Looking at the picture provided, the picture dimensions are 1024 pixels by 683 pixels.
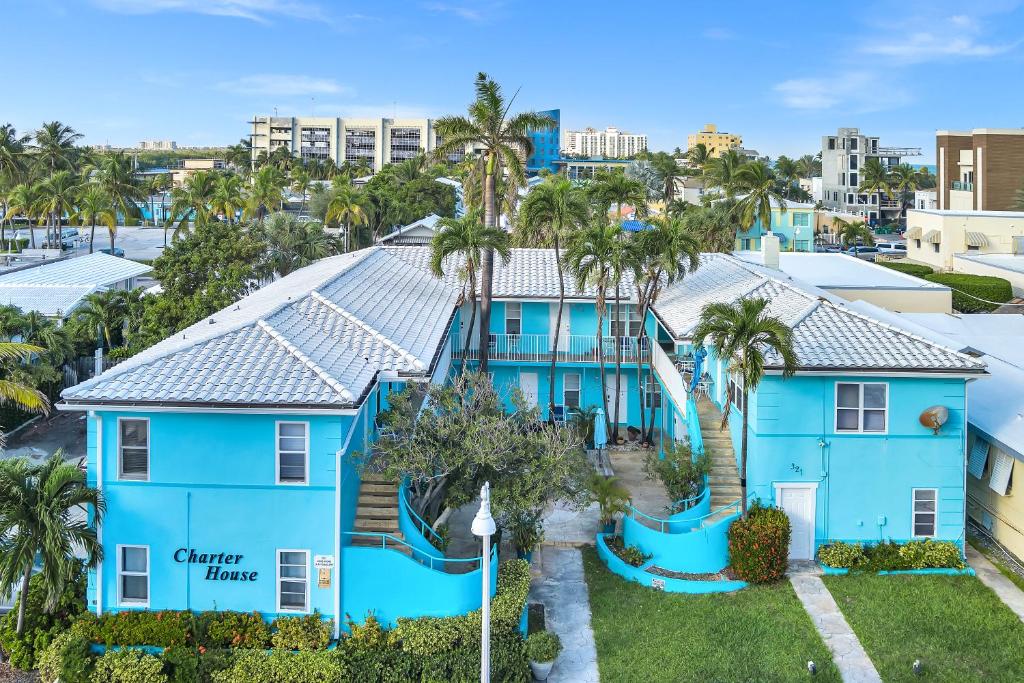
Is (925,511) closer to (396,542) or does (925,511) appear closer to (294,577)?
(396,542)

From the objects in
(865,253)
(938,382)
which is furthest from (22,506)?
(865,253)

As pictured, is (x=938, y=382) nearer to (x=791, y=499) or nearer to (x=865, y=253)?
(x=791, y=499)

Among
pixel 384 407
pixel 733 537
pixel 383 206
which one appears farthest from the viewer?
pixel 383 206

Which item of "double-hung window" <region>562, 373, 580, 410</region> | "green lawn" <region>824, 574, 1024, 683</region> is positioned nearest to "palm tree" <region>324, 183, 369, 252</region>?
"double-hung window" <region>562, 373, 580, 410</region>

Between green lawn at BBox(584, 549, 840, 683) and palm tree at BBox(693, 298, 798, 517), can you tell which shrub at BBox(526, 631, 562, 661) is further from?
→ palm tree at BBox(693, 298, 798, 517)

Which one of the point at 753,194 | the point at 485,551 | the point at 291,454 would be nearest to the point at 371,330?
the point at 291,454

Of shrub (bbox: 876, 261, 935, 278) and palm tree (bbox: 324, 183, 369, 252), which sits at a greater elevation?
palm tree (bbox: 324, 183, 369, 252)
